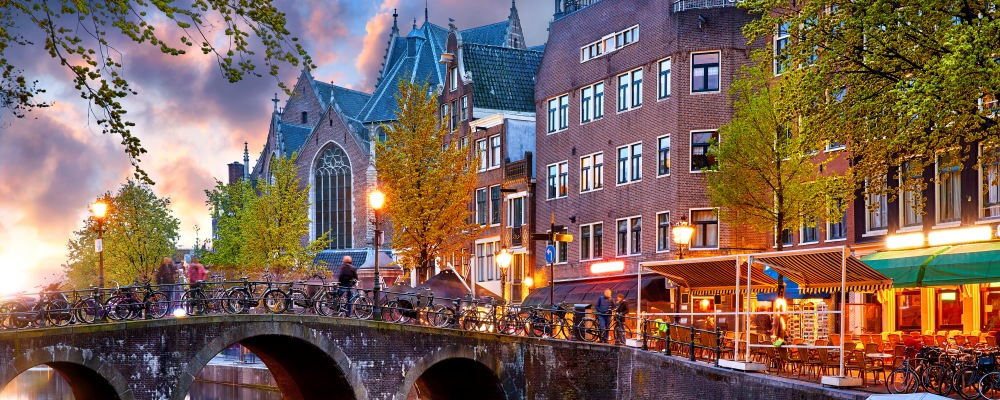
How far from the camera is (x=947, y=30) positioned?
935 inches

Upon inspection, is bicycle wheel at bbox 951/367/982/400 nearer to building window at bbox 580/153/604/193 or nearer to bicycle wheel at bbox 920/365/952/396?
bicycle wheel at bbox 920/365/952/396

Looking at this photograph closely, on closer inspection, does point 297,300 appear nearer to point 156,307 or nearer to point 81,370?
point 156,307

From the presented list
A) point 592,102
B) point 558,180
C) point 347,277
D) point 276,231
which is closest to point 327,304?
point 347,277

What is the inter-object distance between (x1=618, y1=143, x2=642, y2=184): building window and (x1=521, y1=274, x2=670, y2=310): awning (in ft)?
12.3

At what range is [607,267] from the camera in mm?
50406

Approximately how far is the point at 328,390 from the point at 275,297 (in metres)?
5.04

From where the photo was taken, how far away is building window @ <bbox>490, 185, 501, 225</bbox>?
6012 cm

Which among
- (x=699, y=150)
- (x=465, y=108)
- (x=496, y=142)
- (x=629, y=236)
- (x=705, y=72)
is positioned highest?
(x=465, y=108)

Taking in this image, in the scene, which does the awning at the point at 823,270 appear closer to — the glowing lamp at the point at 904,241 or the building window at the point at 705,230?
the glowing lamp at the point at 904,241

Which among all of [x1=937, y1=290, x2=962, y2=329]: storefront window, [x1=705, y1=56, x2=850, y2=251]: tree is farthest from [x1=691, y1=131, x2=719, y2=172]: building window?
[x1=937, y1=290, x2=962, y2=329]: storefront window

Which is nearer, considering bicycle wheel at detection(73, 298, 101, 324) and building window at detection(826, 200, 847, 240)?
bicycle wheel at detection(73, 298, 101, 324)

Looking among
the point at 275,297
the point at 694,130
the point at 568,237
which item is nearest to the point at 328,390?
the point at 275,297

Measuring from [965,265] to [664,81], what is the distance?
18123mm

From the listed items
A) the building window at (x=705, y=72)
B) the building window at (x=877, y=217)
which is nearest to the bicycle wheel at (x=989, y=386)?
the building window at (x=877, y=217)
